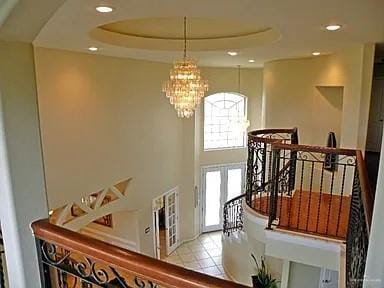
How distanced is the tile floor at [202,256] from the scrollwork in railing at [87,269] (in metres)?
7.75

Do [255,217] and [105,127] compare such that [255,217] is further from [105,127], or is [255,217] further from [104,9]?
[105,127]

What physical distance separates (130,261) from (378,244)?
93 cm

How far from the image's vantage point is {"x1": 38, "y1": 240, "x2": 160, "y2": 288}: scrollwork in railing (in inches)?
61.1

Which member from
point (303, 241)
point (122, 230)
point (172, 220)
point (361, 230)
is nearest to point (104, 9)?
point (361, 230)

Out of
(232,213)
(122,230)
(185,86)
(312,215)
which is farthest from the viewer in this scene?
(232,213)

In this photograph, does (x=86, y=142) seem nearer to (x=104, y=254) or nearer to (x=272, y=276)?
(x=272, y=276)

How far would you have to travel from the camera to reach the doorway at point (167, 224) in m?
9.52

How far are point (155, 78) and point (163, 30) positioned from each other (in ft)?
9.41

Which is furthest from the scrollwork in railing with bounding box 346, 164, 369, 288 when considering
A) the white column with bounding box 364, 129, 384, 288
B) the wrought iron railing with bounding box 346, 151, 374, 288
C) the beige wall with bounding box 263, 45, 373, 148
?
the beige wall with bounding box 263, 45, 373, 148

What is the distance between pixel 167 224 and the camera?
400 inches

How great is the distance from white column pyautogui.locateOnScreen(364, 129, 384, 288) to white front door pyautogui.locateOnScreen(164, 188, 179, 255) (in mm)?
8769

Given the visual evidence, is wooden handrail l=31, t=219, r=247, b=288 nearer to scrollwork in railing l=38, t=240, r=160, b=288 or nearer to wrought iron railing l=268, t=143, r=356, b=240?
scrollwork in railing l=38, t=240, r=160, b=288

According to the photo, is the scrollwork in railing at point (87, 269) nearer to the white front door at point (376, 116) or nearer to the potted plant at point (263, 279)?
the potted plant at point (263, 279)

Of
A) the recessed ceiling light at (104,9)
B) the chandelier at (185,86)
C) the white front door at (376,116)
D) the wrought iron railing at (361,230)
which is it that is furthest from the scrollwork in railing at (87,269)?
the white front door at (376,116)
